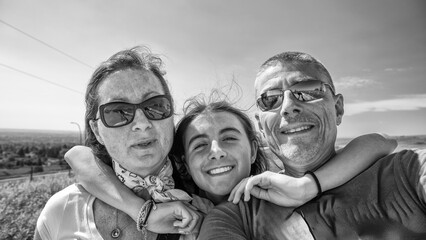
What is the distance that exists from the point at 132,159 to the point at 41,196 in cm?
812

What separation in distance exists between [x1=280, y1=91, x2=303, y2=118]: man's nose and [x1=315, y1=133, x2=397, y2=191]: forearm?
0.51 m

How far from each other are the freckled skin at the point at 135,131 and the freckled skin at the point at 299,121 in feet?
3.32

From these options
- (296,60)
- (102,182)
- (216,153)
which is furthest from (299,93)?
(102,182)

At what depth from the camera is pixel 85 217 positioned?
2406mm

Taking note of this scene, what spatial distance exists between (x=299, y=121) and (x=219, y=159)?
78 cm

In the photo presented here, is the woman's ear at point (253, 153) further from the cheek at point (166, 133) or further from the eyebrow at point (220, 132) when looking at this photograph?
the cheek at point (166, 133)

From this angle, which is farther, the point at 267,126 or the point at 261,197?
the point at 267,126

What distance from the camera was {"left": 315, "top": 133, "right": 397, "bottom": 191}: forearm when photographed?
209cm

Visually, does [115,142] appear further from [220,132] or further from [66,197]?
[220,132]

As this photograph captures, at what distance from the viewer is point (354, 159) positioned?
216 cm

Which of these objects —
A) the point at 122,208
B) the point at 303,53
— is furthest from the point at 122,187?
the point at 303,53

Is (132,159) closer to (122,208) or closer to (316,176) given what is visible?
(122,208)

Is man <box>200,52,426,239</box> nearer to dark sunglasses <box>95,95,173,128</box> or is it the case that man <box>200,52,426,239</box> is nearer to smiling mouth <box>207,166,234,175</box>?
smiling mouth <box>207,166,234,175</box>

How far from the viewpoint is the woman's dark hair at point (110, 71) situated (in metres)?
2.67
